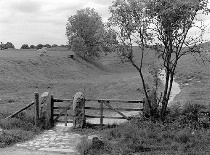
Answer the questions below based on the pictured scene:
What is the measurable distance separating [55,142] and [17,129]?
7.15ft

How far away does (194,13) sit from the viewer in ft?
36.8

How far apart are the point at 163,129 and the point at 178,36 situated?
3941mm

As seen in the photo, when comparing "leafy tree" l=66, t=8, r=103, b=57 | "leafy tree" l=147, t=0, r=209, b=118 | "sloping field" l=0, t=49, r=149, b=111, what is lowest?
"sloping field" l=0, t=49, r=149, b=111


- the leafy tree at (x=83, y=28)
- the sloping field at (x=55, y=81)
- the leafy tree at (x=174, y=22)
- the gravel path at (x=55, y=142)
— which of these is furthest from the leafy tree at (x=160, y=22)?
the leafy tree at (x=83, y=28)

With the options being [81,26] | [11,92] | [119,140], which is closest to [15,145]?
[119,140]

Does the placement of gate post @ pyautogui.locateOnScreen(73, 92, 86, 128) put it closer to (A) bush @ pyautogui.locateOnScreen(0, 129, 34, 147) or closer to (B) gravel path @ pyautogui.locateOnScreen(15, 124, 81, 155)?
(B) gravel path @ pyautogui.locateOnScreen(15, 124, 81, 155)

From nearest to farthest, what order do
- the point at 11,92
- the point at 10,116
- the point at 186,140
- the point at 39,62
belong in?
the point at 186,140
the point at 10,116
the point at 11,92
the point at 39,62

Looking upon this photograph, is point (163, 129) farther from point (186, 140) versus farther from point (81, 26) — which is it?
point (81, 26)

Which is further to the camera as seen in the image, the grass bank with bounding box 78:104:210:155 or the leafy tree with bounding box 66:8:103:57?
the leafy tree with bounding box 66:8:103:57

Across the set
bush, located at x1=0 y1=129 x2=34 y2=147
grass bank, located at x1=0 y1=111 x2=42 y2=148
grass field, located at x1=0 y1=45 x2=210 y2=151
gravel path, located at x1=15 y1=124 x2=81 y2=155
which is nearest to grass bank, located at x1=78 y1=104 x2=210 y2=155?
grass field, located at x1=0 y1=45 x2=210 y2=151

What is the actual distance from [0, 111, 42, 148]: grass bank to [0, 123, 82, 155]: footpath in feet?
1.17

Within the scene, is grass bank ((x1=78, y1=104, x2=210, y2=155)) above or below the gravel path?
above

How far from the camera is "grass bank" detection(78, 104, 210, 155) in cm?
922

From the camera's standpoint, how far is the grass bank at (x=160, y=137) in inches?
363
